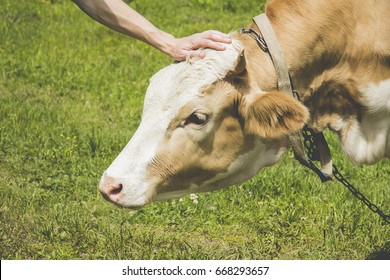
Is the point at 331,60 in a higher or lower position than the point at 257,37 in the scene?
lower

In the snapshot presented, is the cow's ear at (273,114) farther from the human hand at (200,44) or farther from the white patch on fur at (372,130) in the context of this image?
the white patch on fur at (372,130)

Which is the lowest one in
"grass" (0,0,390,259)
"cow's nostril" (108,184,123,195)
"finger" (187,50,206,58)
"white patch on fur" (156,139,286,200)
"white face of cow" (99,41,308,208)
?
"grass" (0,0,390,259)

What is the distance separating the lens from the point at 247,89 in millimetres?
3977

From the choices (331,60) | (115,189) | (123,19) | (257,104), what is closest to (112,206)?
(123,19)

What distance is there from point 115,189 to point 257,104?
867mm

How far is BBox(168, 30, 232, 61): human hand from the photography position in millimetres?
3934

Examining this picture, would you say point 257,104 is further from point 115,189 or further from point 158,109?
point 115,189

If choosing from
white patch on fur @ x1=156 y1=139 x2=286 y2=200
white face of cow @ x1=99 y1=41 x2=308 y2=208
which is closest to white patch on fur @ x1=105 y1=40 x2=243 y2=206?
white face of cow @ x1=99 y1=41 x2=308 y2=208

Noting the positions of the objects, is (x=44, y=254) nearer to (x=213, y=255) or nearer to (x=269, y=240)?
(x=213, y=255)

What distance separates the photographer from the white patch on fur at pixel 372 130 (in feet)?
14.0

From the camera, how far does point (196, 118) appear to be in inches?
152

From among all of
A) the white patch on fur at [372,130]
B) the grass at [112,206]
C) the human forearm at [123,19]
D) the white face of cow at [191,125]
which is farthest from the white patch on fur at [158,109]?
the grass at [112,206]

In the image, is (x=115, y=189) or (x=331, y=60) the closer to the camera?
(x=115, y=189)

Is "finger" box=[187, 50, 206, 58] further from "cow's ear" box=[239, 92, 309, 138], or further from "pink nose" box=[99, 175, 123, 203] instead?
"pink nose" box=[99, 175, 123, 203]
